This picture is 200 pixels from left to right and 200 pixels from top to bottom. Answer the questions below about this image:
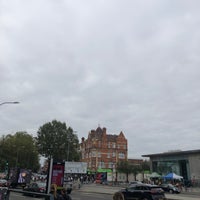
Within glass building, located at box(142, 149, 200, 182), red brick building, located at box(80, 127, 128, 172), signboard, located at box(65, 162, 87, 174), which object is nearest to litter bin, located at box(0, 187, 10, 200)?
signboard, located at box(65, 162, 87, 174)

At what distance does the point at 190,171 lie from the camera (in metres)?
58.9

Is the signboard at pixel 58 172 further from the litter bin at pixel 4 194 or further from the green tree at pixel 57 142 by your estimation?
the green tree at pixel 57 142

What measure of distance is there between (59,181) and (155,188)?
1104 centimetres

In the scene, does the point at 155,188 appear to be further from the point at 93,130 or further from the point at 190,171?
the point at 93,130

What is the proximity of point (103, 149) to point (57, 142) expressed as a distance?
3515cm

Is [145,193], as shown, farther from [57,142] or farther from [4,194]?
[57,142]

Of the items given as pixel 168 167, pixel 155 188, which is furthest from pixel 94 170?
pixel 155 188

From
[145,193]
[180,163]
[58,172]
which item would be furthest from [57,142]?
[58,172]

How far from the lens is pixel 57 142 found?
7506 centimetres

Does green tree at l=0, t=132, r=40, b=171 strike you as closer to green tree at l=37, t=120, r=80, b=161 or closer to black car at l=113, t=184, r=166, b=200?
green tree at l=37, t=120, r=80, b=161

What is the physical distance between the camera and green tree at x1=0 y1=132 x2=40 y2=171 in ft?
243

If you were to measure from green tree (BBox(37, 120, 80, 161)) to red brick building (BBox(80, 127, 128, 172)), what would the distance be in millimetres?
26584

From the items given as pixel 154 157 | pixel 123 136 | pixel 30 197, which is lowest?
pixel 30 197

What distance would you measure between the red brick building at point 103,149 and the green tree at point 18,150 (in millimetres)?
29805
